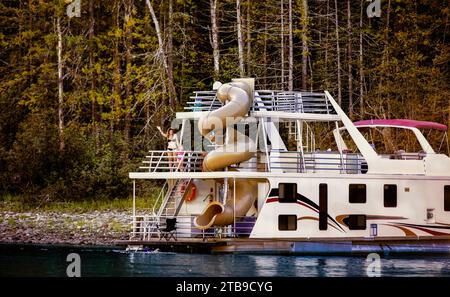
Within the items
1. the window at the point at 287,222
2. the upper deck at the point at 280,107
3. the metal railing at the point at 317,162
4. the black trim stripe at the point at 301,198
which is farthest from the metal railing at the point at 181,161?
the window at the point at 287,222

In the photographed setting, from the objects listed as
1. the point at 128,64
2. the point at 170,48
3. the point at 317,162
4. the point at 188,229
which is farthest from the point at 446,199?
the point at 128,64

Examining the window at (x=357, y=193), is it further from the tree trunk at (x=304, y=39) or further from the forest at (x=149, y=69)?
the tree trunk at (x=304, y=39)

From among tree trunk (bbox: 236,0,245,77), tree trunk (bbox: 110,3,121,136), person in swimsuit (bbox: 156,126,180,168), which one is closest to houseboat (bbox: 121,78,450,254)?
person in swimsuit (bbox: 156,126,180,168)

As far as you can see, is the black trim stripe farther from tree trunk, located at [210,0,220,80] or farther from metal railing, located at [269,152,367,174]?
tree trunk, located at [210,0,220,80]

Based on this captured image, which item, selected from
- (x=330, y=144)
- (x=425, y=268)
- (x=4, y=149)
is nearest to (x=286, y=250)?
(x=425, y=268)

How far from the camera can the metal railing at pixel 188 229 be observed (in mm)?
28016

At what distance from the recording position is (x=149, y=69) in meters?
44.5

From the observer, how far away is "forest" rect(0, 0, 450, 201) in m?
41.8

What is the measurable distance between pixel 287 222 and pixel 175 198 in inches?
133

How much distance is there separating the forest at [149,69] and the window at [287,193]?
1410cm

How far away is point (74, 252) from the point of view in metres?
30.0

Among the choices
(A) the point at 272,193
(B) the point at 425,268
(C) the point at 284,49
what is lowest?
(B) the point at 425,268
